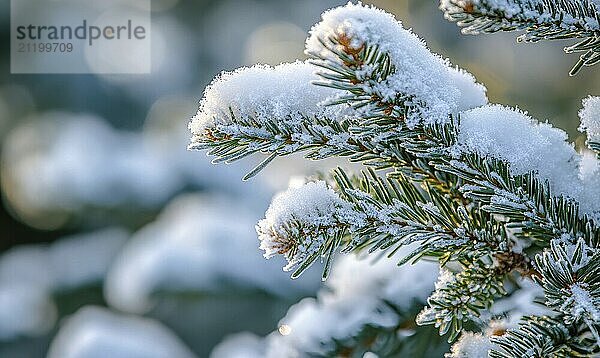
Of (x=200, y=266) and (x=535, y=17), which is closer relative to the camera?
(x=535, y=17)

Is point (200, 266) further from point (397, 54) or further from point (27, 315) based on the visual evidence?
point (397, 54)

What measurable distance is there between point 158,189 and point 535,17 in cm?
173

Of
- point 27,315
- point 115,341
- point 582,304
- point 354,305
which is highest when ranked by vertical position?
point 582,304

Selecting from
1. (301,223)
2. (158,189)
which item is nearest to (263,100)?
(301,223)

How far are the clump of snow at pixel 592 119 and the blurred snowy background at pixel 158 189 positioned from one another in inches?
28.5

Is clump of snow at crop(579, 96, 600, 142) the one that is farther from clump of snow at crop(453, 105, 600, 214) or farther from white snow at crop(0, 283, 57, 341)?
white snow at crop(0, 283, 57, 341)

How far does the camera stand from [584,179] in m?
0.26

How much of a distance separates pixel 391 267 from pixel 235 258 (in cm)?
100

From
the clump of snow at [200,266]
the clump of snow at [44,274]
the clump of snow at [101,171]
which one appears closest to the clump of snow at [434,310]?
the clump of snow at [200,266]

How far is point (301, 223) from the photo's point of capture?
10.0 inches

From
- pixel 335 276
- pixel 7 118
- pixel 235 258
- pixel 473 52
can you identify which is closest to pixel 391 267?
pixel 335 276

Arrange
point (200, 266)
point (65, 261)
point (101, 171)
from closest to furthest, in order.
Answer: point (200, 266), point (101, 171), point (65, 261)

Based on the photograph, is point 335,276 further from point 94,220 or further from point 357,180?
point 94,220

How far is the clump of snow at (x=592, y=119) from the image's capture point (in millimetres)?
247
